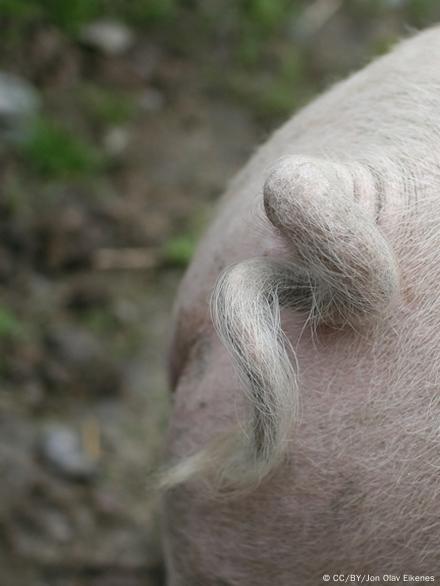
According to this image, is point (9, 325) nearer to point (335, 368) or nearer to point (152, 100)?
point (152, 100)

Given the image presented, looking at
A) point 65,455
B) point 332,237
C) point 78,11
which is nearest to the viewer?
point 332,237

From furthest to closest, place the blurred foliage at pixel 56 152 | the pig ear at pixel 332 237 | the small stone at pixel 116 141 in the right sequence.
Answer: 1. the small stone at pixel 116 141
2. the blurred foliage at pixel 56 152
3. the pig ear at pixel 332 237

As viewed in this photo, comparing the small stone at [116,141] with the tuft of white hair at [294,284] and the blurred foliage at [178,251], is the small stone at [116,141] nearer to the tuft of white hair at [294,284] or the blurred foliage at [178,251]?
the blurred foliage at [178,251]

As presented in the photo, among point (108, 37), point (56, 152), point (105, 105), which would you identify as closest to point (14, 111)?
point (56, 152)

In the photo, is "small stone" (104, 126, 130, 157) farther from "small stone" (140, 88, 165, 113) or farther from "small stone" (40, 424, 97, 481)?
"small stone" (40, 424, 97, 481)

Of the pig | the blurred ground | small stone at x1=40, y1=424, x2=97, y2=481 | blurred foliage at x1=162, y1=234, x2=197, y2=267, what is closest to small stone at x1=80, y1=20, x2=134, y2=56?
the blurred ground

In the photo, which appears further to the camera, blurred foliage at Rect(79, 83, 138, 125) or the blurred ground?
blurred foliage at Rect(79, 83, 138, 125)

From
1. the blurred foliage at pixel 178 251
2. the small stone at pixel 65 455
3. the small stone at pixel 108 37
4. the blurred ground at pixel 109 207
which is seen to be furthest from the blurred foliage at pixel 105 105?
the small stone at pixel 65 455
